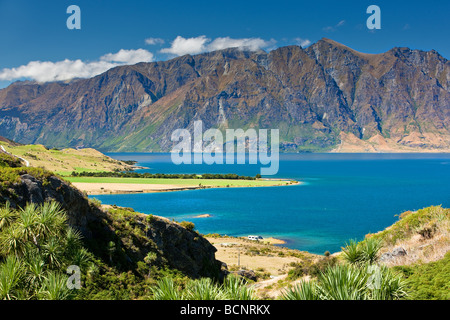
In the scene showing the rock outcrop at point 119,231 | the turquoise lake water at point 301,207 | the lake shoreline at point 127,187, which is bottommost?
the turquoise lake water at point 301,207

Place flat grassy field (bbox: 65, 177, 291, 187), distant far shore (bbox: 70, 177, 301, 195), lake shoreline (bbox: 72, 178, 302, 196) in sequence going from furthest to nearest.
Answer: flat grassy field (bbox: 65, 177, 291, 187) → distant far shore (bbox: 70, 177, 301, 195) → lake shoreline (bbox: 72, 178, 302, 196)

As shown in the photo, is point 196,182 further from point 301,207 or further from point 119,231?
point 119,231

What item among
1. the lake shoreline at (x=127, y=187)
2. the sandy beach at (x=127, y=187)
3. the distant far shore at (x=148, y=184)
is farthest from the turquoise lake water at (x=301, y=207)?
the distant far shore at (x=148, y=184)

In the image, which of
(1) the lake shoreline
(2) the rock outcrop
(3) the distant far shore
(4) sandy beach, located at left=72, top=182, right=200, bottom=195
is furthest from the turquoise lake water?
(2) the rock outcrop

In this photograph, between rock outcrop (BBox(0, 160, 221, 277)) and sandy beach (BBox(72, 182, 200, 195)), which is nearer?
rock outcrop (BBox(0, 160, 221, 277))

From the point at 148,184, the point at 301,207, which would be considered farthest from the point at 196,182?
the point at 301,207

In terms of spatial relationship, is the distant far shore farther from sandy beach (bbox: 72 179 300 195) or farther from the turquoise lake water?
the turquoise lake water

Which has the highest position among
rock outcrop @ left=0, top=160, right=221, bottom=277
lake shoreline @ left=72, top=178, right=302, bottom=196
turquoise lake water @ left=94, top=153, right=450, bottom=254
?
rock outcrop @ left=0, top=160, right=221, bottom=277

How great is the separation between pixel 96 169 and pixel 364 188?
129m

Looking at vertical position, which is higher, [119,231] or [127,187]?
[119,231]

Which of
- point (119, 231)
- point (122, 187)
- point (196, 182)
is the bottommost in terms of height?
point (122, 187)

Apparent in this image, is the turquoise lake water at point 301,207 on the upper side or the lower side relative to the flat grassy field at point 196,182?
lower

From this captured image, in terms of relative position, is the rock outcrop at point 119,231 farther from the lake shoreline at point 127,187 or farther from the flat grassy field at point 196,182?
the flat grassy field at point 196,182
